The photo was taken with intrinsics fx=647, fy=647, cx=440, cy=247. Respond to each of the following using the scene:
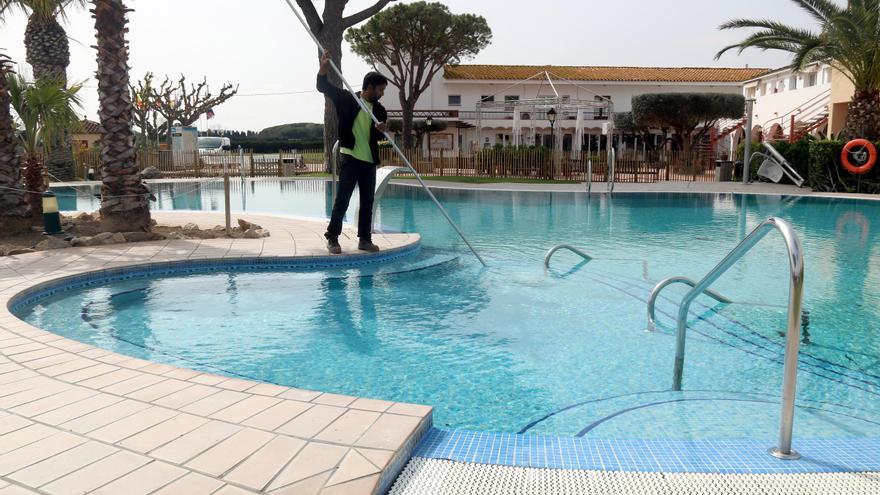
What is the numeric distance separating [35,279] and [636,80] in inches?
1639

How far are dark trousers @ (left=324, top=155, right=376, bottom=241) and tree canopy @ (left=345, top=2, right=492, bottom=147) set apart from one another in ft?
77.6

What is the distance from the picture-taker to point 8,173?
836 cm

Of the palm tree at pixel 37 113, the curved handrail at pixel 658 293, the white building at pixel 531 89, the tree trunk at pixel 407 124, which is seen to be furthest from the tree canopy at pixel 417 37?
the curved handrail at pixel 658 293

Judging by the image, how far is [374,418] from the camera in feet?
8.96

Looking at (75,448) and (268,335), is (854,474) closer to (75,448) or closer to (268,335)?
(75,448)

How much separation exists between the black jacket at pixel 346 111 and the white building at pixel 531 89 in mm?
34519

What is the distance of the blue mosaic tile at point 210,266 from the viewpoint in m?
6.33

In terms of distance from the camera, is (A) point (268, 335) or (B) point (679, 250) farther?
(B) point (679, 250)

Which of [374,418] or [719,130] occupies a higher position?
[719,130]

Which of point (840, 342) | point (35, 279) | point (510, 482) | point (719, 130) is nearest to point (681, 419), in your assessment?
point (510, 482)

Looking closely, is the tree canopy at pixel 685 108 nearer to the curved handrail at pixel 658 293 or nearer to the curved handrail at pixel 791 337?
the curved handrail at pixel 658 293

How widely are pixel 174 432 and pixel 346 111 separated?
15.9 feet

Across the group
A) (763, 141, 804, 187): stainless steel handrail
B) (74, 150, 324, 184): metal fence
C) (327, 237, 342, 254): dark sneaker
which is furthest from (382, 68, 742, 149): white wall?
(327, 237, 342, 254): dark sneaker

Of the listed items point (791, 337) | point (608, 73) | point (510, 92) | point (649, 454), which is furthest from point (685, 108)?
point (649, 454)
